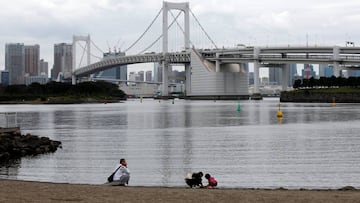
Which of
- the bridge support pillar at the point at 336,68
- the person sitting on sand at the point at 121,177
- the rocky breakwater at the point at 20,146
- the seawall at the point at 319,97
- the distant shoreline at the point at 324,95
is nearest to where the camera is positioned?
the person sitting on sand at the point at 121,177

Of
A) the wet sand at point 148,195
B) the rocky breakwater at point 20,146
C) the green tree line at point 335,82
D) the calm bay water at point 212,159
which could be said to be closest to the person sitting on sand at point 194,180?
the calm bay water at point 212,159

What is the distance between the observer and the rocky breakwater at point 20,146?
58.6 feet

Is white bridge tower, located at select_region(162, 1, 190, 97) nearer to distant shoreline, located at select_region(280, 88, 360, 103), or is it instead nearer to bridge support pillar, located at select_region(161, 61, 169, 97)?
bridge support pillar, located at select_region(161, 61, 169, 97)

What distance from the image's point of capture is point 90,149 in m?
20.5

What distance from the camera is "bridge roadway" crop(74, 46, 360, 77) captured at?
9194cm

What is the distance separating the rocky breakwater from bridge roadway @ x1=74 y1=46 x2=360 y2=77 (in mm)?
75086

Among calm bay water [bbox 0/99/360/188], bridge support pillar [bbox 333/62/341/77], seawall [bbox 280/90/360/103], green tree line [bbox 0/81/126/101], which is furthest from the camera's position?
green tree line [bbox 0/81/126/101]

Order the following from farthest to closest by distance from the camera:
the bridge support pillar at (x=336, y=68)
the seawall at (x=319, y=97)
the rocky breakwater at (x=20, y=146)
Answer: the bridge support pillar at (x=336, y=68)
the seawall at (x=319, y=97)
the rocky breakwater at (x=20, y=146)

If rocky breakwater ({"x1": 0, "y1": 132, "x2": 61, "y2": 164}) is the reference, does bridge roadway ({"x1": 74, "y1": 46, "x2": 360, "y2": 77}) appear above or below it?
above

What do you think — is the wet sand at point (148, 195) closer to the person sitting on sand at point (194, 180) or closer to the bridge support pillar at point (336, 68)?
the person sitting on sand at point (194, 180)

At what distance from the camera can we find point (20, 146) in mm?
18875

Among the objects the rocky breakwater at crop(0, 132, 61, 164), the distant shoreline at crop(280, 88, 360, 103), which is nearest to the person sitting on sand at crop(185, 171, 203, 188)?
the rocky breakwater at crop(0, 132, 61, 164)

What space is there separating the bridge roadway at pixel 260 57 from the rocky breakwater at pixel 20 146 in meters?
75.1

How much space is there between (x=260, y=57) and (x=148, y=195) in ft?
311
